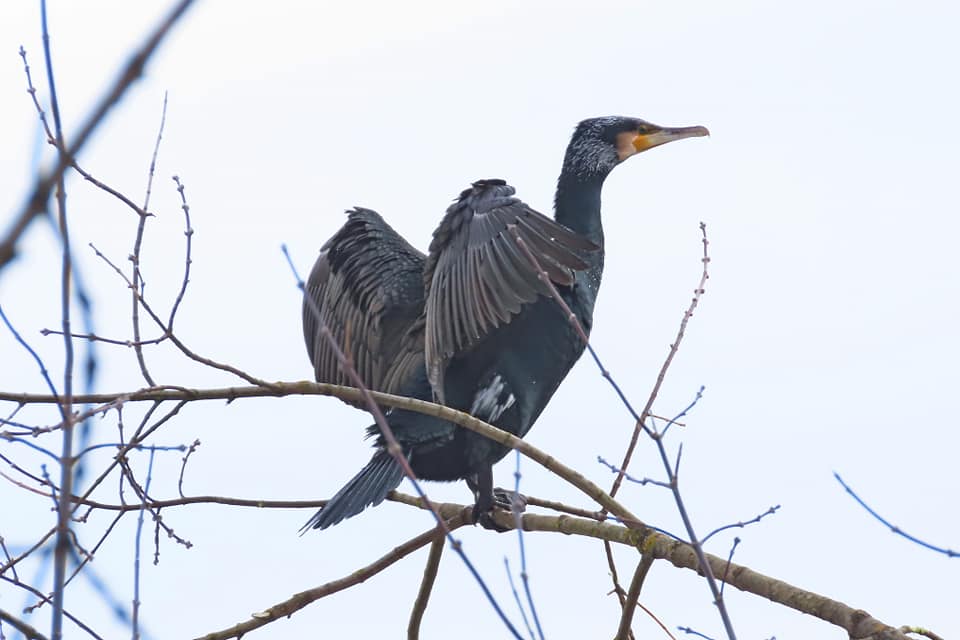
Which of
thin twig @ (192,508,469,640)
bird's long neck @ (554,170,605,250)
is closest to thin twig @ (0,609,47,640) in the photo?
thin twig @ (192,508,469,640)

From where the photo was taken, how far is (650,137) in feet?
17.6

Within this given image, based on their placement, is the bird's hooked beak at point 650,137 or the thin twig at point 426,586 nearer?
the thin twig at point 426,586

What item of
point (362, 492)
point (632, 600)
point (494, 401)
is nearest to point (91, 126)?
point (632, 600)

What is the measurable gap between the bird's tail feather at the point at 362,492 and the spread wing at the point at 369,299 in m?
0.41

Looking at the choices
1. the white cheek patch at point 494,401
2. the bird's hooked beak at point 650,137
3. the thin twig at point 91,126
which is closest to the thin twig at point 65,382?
the thin twig at point 91,126

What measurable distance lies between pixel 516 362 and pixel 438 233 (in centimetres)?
59

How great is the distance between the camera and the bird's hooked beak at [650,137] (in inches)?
207

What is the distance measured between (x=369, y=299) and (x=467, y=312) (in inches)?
35.9

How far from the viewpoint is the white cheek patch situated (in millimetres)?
4258

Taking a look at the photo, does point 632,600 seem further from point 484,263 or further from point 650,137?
point 650,137

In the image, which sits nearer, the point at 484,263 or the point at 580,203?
the point at 484,263

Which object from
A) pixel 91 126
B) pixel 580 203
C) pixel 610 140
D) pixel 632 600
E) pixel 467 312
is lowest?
pixel 91 126

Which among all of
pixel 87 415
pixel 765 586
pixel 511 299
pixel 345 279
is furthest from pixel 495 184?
pixel 87 415

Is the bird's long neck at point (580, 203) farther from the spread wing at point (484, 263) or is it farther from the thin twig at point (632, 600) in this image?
the thin twig at point (632, 600)
